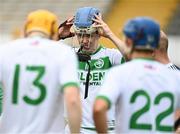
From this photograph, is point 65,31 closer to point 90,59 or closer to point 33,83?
point 90,59

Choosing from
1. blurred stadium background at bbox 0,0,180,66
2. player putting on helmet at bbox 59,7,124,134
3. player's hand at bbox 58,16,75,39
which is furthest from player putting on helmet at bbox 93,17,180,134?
blurred stadium background at bbox 0,0,180,66

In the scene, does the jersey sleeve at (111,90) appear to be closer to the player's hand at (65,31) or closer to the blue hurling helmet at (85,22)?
the blue hurling helmet at (85,22)

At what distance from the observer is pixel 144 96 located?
5914mm

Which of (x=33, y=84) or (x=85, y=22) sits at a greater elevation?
(x=85, y=22)

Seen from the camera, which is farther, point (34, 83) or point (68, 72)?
point (34, 83)

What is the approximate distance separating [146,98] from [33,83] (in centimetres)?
83

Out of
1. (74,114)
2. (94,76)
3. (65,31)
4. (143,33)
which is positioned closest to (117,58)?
(94,76)

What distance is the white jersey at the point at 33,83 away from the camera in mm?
5988

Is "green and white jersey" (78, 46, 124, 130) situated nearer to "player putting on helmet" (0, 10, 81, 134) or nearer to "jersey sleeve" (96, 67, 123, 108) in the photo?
"player putting on helmet" (0, 10, 81, 134)

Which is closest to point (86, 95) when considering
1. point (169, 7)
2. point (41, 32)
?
point (41, 32)

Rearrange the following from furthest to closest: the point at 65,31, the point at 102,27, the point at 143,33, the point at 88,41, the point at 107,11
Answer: the point at 107,11
the point at 65,31
the point at 88,41
the point at 102,27
the point at 143,33

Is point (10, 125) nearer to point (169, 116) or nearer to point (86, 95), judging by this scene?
point (169, 116)

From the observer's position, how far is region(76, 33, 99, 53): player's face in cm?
811

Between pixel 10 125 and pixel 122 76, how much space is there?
938mm
